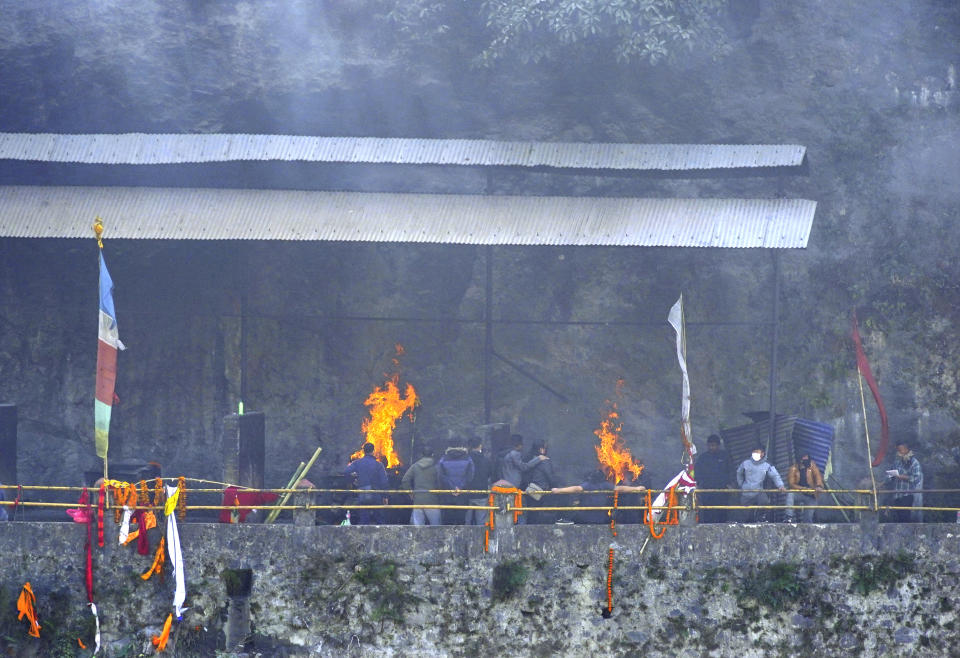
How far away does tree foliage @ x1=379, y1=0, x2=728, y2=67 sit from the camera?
2261 centimetres

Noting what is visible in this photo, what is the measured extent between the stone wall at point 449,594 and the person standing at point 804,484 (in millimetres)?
1090

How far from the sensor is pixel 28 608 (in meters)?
16.7

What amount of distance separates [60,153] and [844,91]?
43.9ft

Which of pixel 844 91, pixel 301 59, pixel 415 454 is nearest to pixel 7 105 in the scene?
pixel 301 59

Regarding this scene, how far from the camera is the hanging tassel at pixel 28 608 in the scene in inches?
657

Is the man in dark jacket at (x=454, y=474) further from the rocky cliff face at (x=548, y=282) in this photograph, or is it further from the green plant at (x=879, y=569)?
the green plant at (x=879, y=569)

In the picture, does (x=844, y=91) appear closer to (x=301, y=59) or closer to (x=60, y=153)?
(x=301, y=59)

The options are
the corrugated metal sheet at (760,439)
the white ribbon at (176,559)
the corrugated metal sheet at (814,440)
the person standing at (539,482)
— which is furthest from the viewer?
the corrugated metal sheet at (760,439)

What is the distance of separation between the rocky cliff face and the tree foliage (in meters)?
0.51

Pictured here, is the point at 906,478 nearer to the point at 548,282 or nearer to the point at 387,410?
the point at 548,282

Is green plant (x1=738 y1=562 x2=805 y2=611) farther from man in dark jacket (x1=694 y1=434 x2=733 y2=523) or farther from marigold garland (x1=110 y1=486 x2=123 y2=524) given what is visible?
marigold garland (x1=110 y1=486 x2=123 y2=524)


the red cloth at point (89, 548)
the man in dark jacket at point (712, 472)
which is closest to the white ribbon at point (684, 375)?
the man in dark jacket at point (712, 472)

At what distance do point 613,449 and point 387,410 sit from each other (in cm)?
395

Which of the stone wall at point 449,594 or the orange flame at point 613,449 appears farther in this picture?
the orange flame at point 613,449
